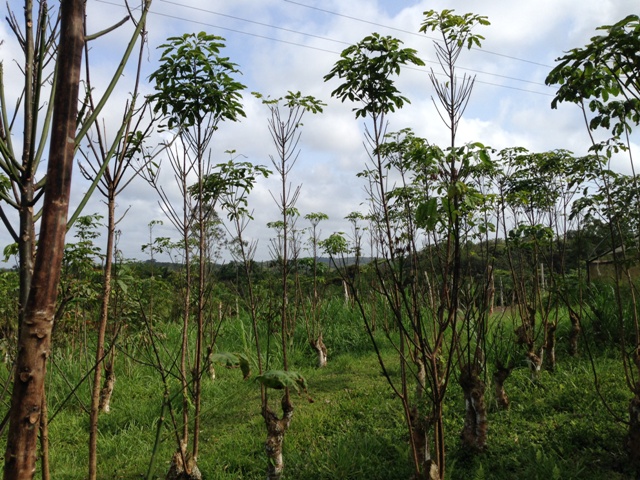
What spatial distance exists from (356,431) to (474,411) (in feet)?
4.14

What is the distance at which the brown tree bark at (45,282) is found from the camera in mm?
835

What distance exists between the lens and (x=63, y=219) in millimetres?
885

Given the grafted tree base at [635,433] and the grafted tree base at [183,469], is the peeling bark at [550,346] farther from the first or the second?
the grafted tree base at [183,469]

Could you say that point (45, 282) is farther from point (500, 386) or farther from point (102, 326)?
point (500, 386)

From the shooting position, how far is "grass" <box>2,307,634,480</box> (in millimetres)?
3637

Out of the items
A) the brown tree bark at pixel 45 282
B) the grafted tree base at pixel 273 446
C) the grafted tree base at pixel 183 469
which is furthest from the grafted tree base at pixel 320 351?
the brown tree bark at pixel 45 282

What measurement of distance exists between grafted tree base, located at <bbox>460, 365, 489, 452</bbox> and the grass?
10cm

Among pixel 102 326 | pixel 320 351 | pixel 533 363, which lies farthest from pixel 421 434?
pixel 320 351

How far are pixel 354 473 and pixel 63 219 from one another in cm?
347

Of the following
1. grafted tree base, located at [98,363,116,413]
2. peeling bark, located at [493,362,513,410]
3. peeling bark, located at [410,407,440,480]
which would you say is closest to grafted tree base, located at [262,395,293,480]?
peeling bark, located at [410,407,440,480]

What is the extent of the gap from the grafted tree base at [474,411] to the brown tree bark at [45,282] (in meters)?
3.35

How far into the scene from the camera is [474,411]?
12.4 feet

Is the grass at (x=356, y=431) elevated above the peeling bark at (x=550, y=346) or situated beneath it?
situated beneath

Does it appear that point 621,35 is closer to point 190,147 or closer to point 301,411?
point 190,147
